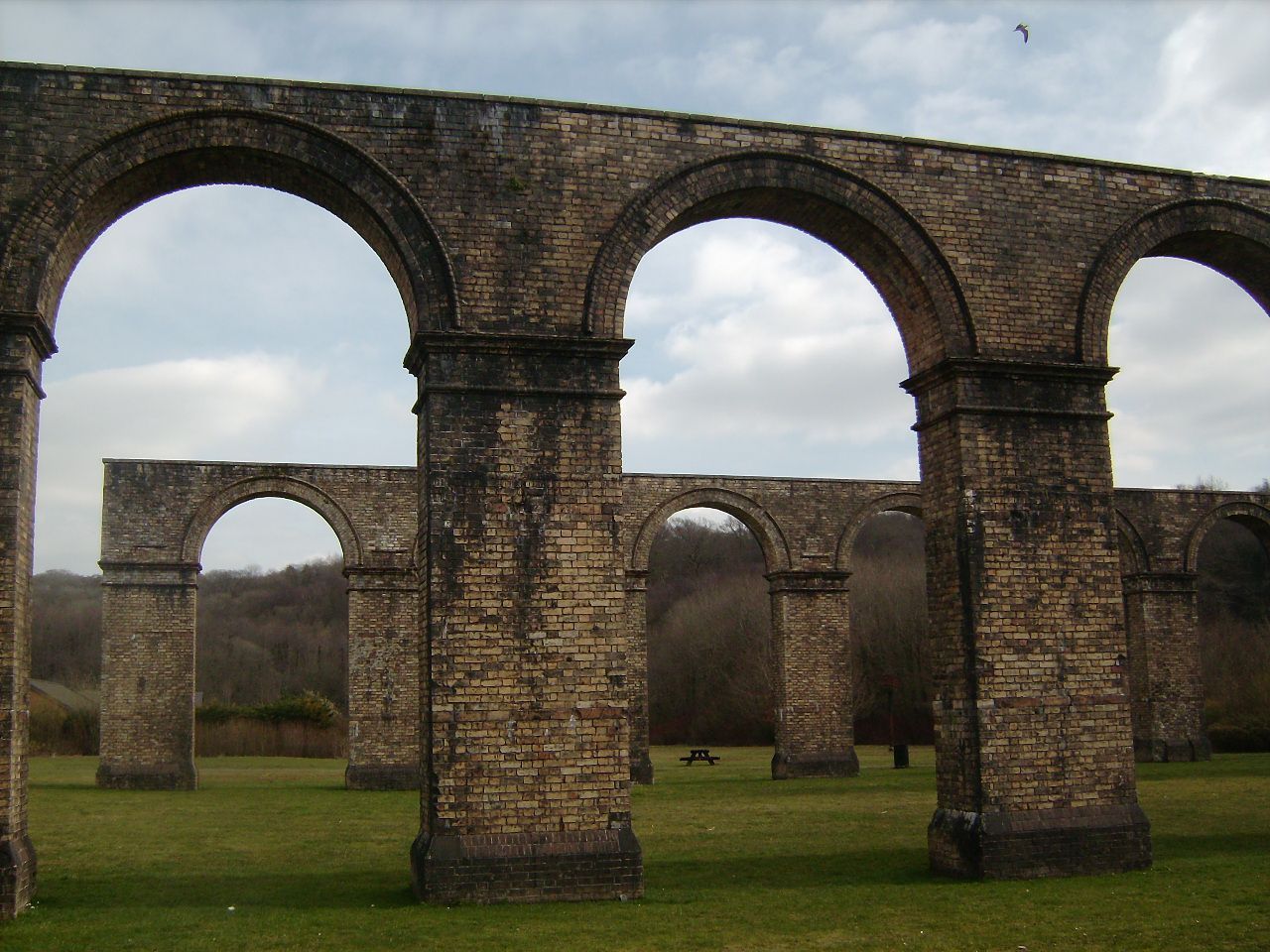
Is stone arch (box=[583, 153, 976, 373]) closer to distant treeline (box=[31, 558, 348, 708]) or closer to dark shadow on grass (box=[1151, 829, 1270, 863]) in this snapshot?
dark shadow on grass (box=[1151, 829, 1270, 863])

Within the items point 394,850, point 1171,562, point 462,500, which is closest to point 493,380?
point 462,500

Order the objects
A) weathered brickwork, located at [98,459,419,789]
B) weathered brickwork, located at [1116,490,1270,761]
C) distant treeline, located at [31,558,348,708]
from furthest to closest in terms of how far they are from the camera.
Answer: distant treeline, located at [31,558,348,708] < weathered brickwork, located at [1116,490,1270,761] < weathered brickwork, located at [98,459,419,789]

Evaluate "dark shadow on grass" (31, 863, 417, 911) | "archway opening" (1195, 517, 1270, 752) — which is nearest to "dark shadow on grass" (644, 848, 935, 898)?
"dark shadow on grass" (31, 863, 417, 911)

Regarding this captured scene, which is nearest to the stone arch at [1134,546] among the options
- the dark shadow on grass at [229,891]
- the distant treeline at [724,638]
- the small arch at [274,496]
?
the distant treeline at [724,638]

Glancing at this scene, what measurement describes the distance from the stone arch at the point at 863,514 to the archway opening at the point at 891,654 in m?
16.2

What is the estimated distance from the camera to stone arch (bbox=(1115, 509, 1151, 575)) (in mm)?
27062

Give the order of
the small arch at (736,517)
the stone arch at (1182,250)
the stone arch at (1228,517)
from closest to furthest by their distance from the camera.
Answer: the stone arch at (1182,250) → the small arch at (736,517) → the stone arch at (1228,517)

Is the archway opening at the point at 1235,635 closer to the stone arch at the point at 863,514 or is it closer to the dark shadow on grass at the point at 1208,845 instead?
the stone arch at the point at 863,514

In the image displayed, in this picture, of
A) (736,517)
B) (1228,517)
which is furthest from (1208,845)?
(1228,517)

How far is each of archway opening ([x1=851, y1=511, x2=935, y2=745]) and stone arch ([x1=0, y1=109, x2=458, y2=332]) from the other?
33.8 m

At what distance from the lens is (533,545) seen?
10.2 meters

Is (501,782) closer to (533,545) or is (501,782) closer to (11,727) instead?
(533,545)

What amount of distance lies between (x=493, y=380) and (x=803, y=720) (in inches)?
626

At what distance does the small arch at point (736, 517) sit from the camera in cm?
2486
